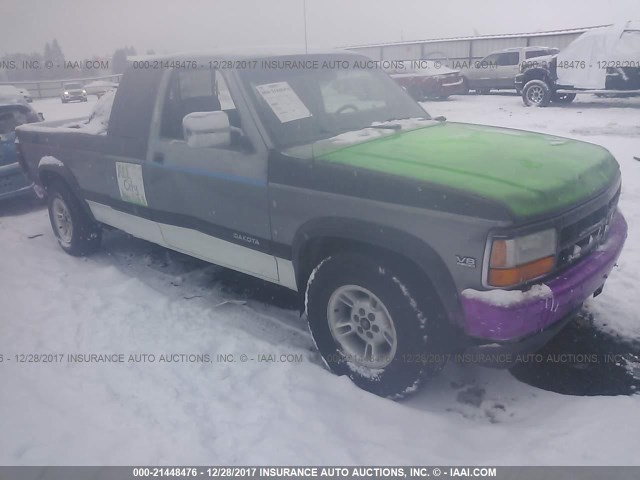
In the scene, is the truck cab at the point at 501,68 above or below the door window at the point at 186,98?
below

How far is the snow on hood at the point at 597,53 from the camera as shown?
1195 centimetres

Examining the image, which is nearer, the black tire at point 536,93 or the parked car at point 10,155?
the parked car at point 10,155

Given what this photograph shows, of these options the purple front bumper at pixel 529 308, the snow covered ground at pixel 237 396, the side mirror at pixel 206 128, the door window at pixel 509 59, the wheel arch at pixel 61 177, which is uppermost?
the side mirror at pixel 206 128

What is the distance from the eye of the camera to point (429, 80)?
16844 millimetres

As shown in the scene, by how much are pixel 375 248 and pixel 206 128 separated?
1190 mm

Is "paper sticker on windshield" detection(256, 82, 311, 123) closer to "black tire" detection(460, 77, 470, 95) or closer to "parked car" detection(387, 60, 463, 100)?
→ "parked car" detection(387, 60, 463, 100)

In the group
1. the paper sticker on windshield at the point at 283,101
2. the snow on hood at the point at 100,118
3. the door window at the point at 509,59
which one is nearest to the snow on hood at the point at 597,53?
the door window at the point at 509,59

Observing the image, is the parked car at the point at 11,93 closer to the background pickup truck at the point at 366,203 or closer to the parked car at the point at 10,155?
the parked car at the point at 10,155

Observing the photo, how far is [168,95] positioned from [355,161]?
5.94ft

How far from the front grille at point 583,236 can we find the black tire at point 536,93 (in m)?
11.7

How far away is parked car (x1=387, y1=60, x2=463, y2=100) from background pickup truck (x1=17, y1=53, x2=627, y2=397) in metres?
13.5

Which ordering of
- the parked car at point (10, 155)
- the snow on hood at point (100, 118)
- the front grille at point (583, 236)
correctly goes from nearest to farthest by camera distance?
the front grille at point (583, 236) → the snow on hood at point (100, 118) → the parked car at point (10, 155)

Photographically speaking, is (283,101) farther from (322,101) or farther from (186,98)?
(186,98)

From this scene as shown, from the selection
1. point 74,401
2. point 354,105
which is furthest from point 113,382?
point 354,105
